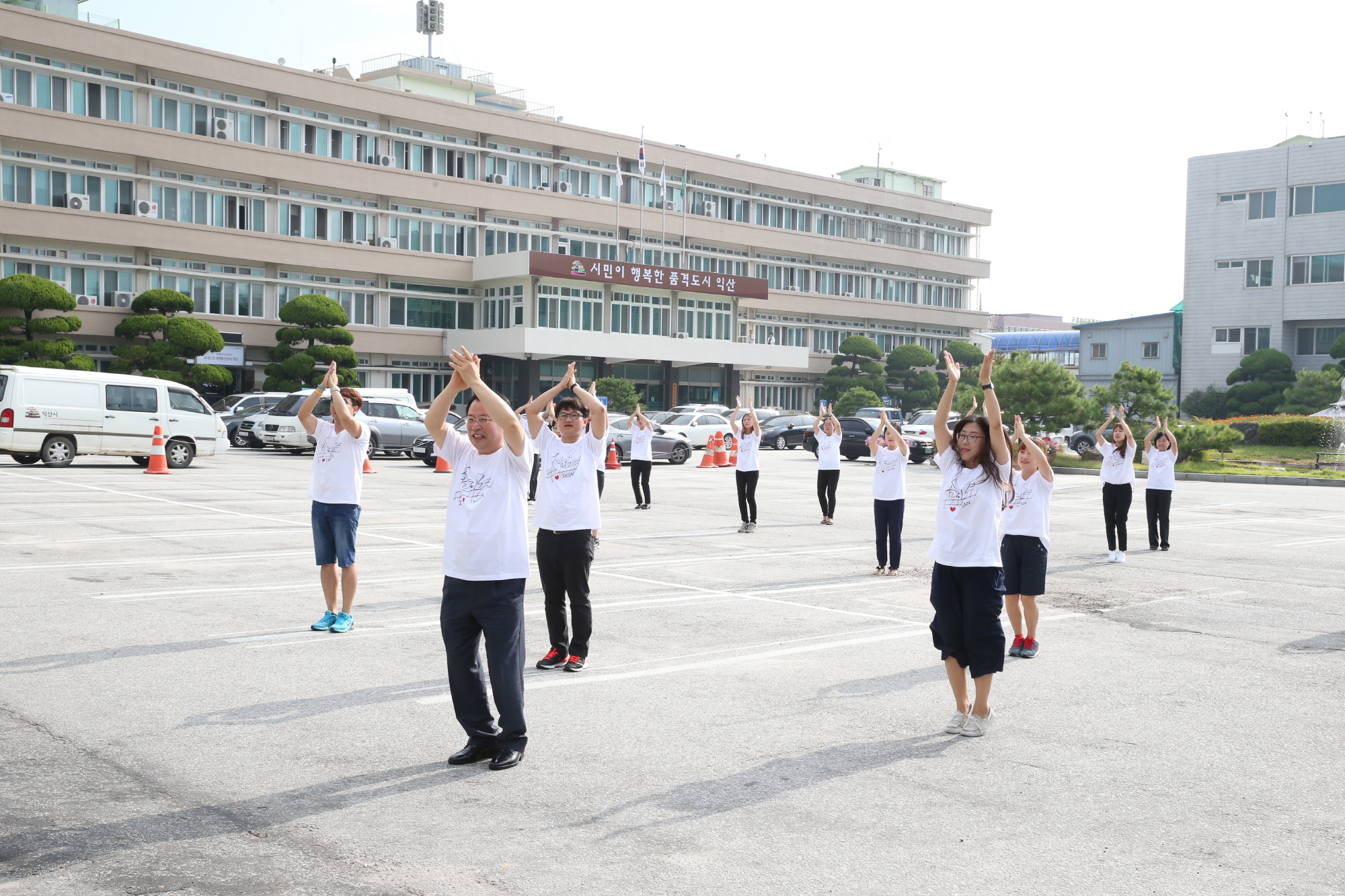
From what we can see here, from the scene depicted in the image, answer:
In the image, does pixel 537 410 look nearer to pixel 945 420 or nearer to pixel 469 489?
pixel 469 489

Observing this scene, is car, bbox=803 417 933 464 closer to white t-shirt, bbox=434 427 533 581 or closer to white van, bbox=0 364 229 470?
white van, bbox=0 364 229 470

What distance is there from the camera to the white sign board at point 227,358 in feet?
168

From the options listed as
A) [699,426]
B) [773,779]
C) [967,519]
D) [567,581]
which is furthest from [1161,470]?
[699,426]

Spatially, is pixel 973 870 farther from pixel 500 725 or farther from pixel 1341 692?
pixel 1341 692

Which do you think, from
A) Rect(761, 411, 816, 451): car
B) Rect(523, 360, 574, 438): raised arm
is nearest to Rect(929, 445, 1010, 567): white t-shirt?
Rect(523, 360, 574, 438): raised arm

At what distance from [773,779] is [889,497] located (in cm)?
782

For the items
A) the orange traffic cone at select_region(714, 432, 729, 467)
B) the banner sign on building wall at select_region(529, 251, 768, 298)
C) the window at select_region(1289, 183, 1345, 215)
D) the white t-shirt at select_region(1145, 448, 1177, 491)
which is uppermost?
the window at select_region(1289, 183, 1345, 215)

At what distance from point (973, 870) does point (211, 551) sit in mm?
10709

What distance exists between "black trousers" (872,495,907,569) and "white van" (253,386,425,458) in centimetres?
Result: 2084

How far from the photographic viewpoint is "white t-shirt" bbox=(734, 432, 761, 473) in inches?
685

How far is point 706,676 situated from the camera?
25.5ft

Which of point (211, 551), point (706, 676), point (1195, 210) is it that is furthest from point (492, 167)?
point (706, 676)

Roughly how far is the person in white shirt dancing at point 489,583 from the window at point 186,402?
22.3 meters

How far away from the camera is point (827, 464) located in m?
18.1
